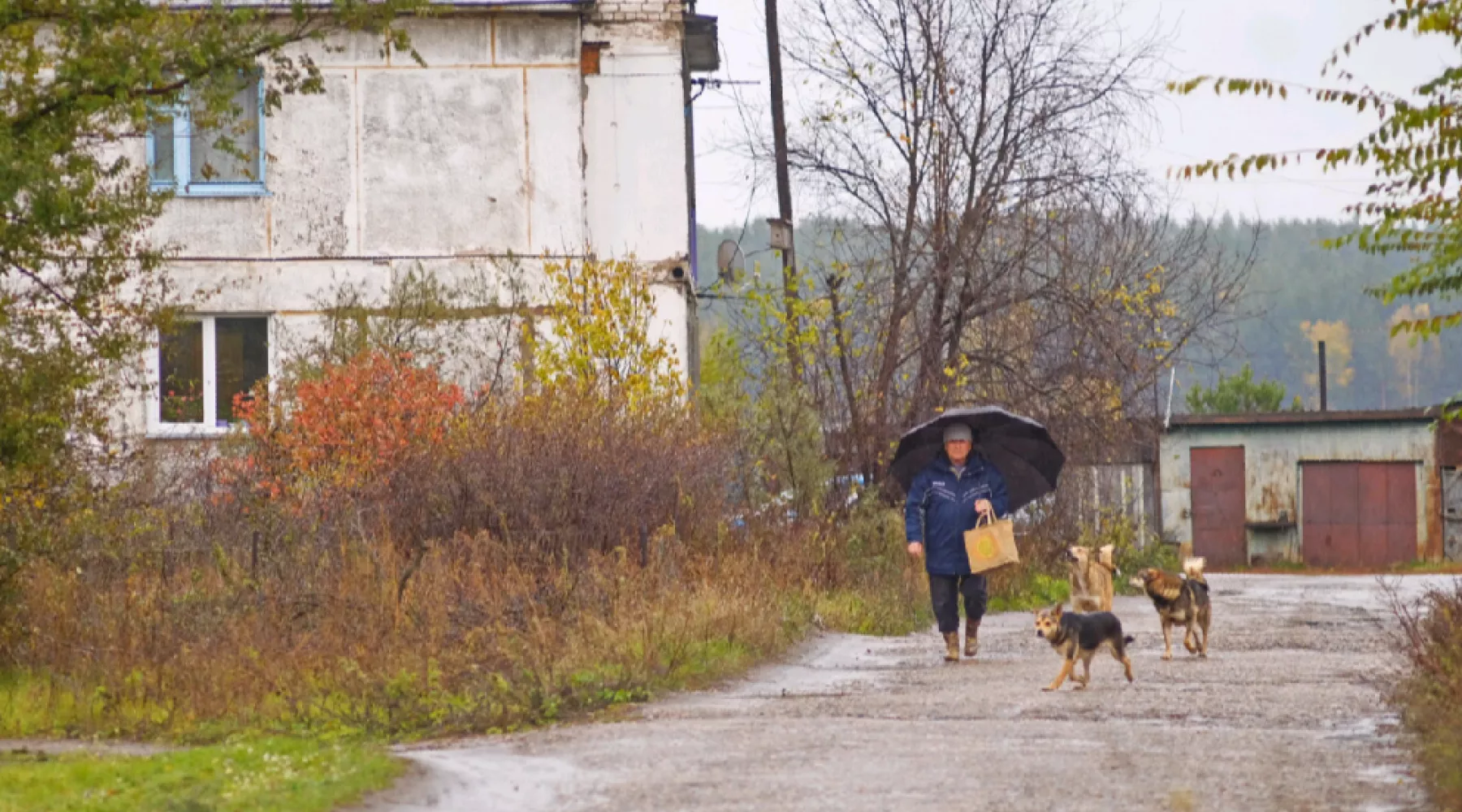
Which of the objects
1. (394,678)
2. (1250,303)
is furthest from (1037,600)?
(1250,303)

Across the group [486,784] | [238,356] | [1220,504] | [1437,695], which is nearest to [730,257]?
[238,356]

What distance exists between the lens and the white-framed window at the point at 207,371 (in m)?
26.8

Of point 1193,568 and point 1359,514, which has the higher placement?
point 1193,568

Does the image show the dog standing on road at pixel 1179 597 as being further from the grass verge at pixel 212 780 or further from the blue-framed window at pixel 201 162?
the blue-framed window at pixel 201 162

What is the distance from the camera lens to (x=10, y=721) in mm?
13477

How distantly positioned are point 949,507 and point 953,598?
748 mm

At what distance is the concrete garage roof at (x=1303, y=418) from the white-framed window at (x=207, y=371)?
28.1 metres

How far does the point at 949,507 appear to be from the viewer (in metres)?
15.8

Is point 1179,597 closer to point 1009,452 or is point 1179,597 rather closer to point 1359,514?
point 1009,452

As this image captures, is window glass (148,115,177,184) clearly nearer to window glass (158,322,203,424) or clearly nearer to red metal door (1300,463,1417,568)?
window glass (158,322,203,424)

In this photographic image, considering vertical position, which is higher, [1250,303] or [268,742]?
[1250,303]

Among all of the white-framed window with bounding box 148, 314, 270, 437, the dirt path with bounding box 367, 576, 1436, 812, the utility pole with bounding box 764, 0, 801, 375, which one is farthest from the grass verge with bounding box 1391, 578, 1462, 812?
the white-framed window with bounding box 148, 314, 270, 437

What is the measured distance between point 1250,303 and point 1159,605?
142 meters

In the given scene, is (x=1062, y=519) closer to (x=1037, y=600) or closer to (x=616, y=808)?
(x=1037, y=600)
